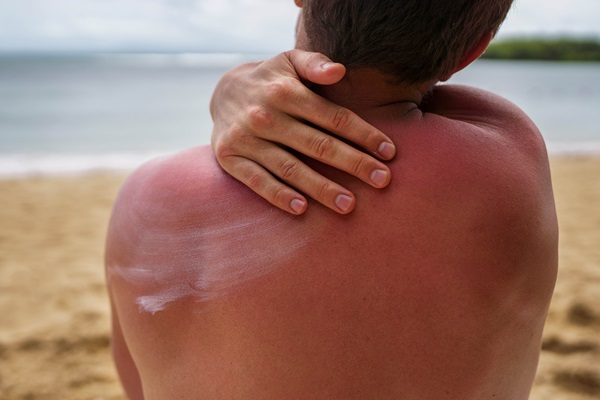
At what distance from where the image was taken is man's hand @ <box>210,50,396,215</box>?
812mm

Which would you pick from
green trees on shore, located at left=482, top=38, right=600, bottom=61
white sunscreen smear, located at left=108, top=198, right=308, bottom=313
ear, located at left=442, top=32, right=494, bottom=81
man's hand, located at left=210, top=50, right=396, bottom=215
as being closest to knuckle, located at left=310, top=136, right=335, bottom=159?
man's hand, located at left=210, top=50, right=396, bottom=215

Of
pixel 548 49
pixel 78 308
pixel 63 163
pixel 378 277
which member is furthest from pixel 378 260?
pixel 548 49

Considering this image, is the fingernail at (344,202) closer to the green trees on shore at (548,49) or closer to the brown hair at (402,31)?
the brown hair at (402,31)

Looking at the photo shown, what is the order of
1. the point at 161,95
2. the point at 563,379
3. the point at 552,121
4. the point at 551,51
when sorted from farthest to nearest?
the point at 551,51 → the point at 161,95 → the point at 552,121 → the point at 563,379

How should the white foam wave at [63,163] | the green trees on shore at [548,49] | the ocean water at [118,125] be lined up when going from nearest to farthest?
the white foam wave at [63,163] → the ocean water at [118,125] → the green trees on shore at [548,49]

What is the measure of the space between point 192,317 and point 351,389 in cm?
28

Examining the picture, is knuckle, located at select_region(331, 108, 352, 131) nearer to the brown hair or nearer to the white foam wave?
the brown hair

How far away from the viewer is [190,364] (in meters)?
0.90

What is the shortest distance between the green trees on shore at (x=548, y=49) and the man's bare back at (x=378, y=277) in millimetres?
34764

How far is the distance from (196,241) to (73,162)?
20.0 feet

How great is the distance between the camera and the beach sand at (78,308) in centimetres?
202

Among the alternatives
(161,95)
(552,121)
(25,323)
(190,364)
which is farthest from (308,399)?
(161,95)

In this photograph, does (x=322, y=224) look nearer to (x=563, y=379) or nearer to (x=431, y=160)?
(x=431, y=160)

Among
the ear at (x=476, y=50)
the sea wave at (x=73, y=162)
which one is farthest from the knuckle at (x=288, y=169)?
the sea wave at (x=73, y=162)
